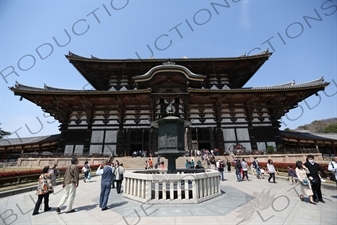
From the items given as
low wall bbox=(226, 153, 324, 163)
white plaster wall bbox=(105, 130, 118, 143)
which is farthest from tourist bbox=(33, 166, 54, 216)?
low wall bbox=(226, 153, 324, 163)

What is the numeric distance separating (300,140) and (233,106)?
11.1m

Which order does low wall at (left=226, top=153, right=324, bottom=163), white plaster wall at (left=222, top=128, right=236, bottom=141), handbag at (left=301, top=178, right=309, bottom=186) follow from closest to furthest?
handbag at (left=301, top=178, right=309, bottom=186) < low wall at (left=226, top=153, right=324, bottom=163) < white plaster wall at (left=222, top=128, right=236, bottom=141)

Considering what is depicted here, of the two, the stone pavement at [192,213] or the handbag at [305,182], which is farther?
the handbag at [305,182]

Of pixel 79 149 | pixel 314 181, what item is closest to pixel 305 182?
pixel 314 181

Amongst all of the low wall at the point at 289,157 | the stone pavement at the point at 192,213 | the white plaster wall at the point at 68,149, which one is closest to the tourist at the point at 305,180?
the stone pavement at the point at 192,213

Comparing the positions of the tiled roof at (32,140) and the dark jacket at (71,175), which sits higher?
the tiled roof at (32,140)

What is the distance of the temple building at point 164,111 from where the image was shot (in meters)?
19.6

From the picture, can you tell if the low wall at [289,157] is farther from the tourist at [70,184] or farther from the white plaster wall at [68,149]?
the white plaster wall at [68,149]

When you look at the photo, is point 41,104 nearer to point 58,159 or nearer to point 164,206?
point 58,159

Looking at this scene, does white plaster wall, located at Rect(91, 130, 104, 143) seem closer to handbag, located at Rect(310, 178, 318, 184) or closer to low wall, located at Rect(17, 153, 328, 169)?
low wall, located at Rect(17, 153, 328, 169)

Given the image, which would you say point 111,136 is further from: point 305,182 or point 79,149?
point 305,182

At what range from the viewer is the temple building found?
19578mm

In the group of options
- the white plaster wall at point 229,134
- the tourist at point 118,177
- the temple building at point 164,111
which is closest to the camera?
the tourist at point 118,177

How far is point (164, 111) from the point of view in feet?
66.5
